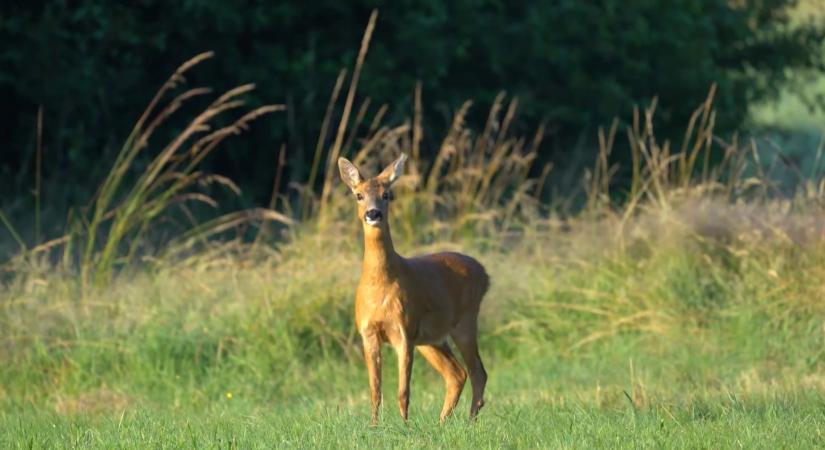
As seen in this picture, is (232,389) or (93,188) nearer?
(232,389)

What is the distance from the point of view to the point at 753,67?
2094 centimetres

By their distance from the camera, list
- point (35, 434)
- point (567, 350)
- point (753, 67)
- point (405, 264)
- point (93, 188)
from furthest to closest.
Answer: point (753, 67), point (93, 188), point (567, 350), point (405, 264), point (35, 434)

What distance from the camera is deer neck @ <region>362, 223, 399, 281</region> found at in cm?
840

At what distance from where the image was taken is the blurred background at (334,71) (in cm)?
1652

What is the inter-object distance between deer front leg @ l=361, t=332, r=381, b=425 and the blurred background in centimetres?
766

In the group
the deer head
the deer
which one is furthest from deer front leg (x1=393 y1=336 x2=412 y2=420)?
the deer head

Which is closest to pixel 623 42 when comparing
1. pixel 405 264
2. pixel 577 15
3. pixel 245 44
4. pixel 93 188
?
pixel 577 15

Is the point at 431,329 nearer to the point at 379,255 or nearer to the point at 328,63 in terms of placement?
the point at 379,255

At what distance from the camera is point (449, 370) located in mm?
9227

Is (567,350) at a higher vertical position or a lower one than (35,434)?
lower

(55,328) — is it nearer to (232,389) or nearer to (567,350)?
(232,389)

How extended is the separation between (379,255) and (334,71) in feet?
30.4

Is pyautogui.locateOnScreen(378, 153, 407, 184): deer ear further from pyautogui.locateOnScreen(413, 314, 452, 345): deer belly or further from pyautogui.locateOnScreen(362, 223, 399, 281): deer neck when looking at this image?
pyautogui.locateOnScreen(413, 314, 452, 345): deer belly

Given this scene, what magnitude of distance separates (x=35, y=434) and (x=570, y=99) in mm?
12205
